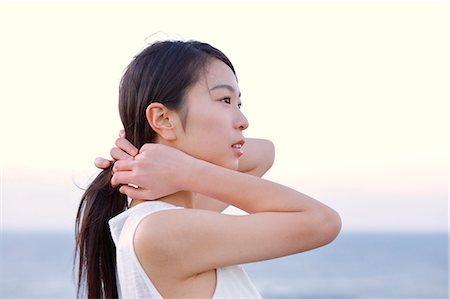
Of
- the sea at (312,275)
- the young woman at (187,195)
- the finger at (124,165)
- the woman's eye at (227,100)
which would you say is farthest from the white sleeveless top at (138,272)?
the sea at (312,275)

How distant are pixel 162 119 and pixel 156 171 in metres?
0.19

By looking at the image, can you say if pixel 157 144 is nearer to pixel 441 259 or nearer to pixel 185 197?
pixel 185 197

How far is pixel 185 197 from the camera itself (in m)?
2.20

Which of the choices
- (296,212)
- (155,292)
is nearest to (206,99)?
(296,212)

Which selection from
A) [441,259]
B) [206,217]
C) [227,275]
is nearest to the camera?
[206,217]

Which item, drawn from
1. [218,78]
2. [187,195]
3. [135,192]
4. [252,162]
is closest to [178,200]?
[187,195]

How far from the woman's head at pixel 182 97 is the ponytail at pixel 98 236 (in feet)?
0.65

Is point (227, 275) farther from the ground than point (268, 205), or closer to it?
closer to it

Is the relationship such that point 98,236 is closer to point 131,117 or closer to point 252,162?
point 131,117

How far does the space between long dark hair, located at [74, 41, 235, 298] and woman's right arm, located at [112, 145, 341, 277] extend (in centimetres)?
17

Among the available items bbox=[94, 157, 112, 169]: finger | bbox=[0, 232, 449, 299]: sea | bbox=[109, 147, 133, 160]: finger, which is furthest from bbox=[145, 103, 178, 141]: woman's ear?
bbox=[0, 232, 449, 299]: sea

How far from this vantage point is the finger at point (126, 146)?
2168mm

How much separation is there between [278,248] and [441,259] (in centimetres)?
3385

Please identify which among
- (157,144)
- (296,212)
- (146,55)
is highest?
(146,55)
